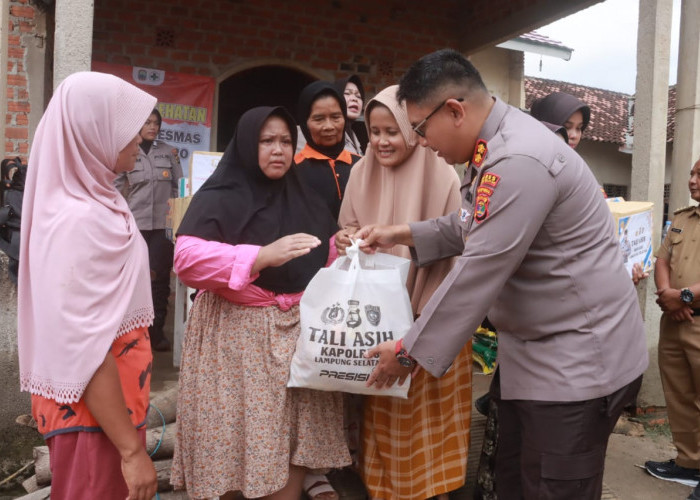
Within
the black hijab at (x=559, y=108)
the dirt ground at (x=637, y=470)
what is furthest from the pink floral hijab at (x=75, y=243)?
the dirt ground at (x=637, y=470)

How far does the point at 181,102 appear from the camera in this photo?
6.18 meters

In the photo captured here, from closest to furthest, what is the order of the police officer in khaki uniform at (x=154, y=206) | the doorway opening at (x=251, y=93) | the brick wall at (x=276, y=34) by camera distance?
the police officer in khaki uniform at (x=154, y=206) → the brick wall at (x=276, y=34) → the doorway opening at (x=251, y=93)

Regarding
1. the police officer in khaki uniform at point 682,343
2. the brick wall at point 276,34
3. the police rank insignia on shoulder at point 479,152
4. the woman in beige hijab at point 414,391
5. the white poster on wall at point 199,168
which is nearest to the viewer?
the police rank insignia on shoulder at point 479,152

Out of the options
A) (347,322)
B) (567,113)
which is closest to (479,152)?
(347,322)

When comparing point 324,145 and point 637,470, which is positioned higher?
point 324,145

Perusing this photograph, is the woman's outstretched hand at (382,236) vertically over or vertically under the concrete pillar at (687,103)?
under

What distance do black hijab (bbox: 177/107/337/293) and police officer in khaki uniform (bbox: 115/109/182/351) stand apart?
9.97 ft

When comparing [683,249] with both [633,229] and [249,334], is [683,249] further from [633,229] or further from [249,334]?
[249,334]

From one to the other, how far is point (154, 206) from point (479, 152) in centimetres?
402

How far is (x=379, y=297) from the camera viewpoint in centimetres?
219

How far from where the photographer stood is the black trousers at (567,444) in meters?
1.80

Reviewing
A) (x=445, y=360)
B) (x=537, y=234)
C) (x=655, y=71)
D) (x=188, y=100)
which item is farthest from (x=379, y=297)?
(x=188, y=100)

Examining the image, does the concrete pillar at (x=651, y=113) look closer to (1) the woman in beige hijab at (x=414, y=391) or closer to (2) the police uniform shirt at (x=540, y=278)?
(1) the woman in beige hijab at (x=414, y=391)

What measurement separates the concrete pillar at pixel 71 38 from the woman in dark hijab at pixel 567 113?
8.25 ft
